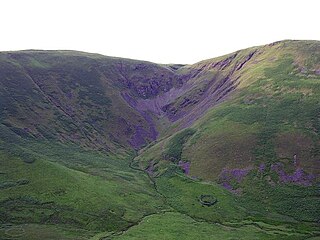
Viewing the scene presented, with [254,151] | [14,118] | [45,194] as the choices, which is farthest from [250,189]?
[14,118]

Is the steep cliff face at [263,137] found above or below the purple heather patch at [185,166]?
above

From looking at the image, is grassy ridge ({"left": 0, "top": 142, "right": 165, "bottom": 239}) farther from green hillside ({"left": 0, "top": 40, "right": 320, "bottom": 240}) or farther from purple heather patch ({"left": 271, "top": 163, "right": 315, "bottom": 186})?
purple heather patch ({"left": 271, "top": 163, "right": 315, "bottom": 186})

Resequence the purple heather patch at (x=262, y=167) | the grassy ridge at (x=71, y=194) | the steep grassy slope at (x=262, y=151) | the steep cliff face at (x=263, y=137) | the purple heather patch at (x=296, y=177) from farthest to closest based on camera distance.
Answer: the steep cliff face at (x=263, y=137) < the purple heather patch at (x=262, y=167) < the purple heather patch at (x=296, y=177) < the steep grassy slope at (x=262, y=151) < the grassy ridge at (x=71, y=194)

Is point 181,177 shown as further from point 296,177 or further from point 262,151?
point 296,177

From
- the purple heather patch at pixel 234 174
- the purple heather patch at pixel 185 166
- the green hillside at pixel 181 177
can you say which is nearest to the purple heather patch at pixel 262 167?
the green hillside at pixel 181 177

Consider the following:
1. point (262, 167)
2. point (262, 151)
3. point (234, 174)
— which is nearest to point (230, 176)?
point (234, 174)

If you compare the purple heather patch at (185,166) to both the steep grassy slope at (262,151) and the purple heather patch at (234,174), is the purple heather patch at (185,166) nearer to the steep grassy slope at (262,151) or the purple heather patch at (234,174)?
the steep grassy slope at (262,151)

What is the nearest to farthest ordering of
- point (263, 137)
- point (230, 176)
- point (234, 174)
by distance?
point (230, 176)
point (234, 174)
point (263, 137)

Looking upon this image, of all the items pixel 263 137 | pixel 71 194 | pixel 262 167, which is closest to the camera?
pixel 71 194

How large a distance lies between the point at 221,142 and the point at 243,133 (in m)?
11.1

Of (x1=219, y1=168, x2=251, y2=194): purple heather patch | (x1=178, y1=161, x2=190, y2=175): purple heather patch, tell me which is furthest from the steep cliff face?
(x1=178, y1=161, x2=190, y2=175): purple heather patch

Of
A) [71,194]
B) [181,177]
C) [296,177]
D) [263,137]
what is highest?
[263,137]

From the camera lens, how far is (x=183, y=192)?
460 ft

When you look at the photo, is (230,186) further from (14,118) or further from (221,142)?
(14,118)
